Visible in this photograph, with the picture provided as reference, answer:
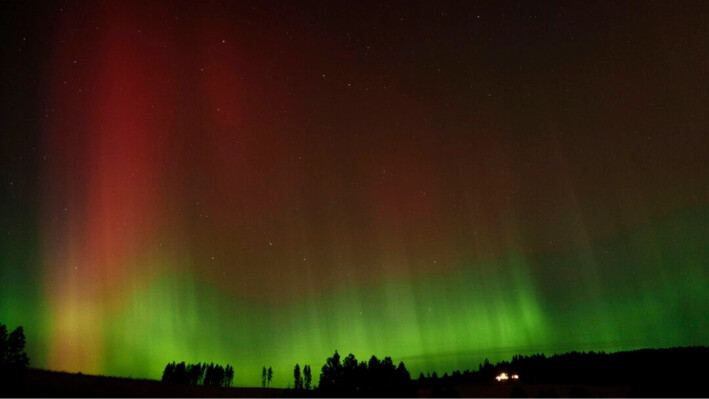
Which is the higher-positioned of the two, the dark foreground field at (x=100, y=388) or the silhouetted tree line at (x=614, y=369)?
the dark foreground field at (x=100, y=388)

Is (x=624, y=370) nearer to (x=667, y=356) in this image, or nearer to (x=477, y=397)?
(x=667, y=356)

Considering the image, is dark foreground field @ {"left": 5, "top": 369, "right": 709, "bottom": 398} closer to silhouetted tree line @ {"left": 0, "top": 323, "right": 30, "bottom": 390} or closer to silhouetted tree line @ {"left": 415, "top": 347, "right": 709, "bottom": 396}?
silhouetted tree line @ {"left": 0, "top": 323, "right": 30, "bottom": 390}

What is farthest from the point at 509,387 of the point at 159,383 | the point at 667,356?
the point at 667,356

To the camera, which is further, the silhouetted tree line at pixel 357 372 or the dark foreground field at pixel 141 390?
the silhouetted tree line at pixel 357 372

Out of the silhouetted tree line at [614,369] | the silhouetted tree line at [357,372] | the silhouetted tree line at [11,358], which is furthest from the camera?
the silhouetted tree line at [357,372]

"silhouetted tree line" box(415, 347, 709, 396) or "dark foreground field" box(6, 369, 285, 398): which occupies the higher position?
"dark foreground field" box(6, 369, 285, 398)

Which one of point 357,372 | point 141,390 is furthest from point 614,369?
point 141,390

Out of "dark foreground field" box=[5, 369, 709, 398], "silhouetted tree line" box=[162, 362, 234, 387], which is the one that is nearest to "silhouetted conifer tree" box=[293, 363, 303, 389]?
"silhouetted tree line" box=[162, 362, 234, 387]

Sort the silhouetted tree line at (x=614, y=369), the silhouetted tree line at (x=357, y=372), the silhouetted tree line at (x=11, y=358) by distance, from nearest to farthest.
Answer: the silhouetted tree line at (x=11, y=358) → the silhouetted tree line at (x=614, y=369) → the silhouetted tree line at (x=357, y=372)

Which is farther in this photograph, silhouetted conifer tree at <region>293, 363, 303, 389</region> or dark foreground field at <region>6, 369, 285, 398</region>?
silhouetted conifer tree at <region>293, 363, 303, 389</region>

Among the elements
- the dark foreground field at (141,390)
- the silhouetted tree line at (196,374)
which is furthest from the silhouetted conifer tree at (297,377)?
the dark foreground field at (141,390)

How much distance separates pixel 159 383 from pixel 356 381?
78515mm

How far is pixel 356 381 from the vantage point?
123062 millimetres

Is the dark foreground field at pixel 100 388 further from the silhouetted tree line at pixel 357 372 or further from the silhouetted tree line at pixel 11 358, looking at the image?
the silhouetted tree line at pixel 357 372
